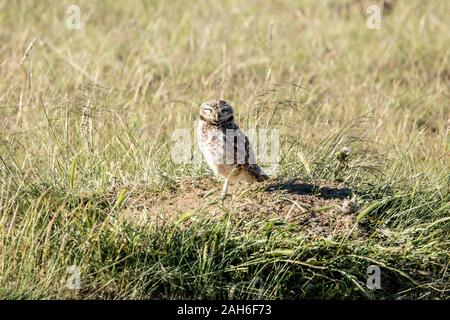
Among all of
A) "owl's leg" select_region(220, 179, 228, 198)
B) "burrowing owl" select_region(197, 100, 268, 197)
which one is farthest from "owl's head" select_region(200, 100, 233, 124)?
"owl's leg" select_region(220, 179, 228, 198)

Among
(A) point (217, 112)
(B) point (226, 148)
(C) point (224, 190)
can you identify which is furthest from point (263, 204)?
(A) point (217, 112)

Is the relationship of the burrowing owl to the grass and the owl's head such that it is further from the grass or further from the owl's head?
the grass

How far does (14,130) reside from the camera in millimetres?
7066

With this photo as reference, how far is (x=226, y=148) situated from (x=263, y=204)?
429 millimetres

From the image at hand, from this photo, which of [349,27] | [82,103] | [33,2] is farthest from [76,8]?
[82,103]

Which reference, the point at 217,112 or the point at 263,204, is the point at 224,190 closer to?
the point at 263,204

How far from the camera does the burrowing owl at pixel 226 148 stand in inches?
241

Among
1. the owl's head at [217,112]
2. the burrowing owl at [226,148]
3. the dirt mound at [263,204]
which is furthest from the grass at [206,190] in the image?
the owl's head at [217,112]

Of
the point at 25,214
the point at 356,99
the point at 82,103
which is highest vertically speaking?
the point at 356,99

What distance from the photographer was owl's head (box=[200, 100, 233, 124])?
6203 millimetres

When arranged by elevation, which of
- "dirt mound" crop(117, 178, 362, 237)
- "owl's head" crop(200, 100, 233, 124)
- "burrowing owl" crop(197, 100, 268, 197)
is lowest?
"dirt mound" crop(117, 178, 362, 237)
